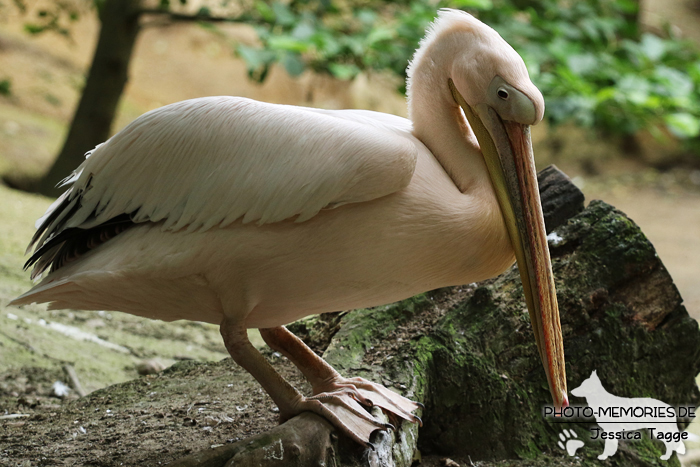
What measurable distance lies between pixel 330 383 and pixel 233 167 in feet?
2.88

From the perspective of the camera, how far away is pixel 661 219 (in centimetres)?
857

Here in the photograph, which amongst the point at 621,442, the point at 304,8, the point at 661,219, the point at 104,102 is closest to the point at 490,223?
the point at 621,442

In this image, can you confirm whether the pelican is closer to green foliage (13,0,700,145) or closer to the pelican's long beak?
the pelican's long beak

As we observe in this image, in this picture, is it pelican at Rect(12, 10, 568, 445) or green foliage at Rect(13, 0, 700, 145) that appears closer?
pelican at Rect(12, 10, 568, 445)

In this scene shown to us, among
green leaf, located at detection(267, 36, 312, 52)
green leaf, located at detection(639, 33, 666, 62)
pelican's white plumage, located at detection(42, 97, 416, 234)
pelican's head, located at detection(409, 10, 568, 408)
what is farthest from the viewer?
green leaf, located at detection(639, 33, 666, 62)

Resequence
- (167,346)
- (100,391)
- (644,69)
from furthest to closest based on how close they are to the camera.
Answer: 1. (644,69)
2. (167,346)
3. (100,391)

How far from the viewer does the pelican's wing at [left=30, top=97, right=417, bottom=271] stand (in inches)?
78.9

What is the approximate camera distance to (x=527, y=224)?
84.9 inches

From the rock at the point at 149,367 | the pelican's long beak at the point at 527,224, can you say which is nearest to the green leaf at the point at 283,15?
the rock at the point at 149,367

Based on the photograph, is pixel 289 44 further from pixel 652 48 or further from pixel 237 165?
pixel 652 48

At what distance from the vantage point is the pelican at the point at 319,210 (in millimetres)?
2051

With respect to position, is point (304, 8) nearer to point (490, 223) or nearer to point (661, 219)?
point (490, 223)

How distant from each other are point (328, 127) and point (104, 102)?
4714mm

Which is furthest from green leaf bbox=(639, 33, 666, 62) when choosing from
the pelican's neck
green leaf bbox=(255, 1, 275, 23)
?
the pelican's neck
